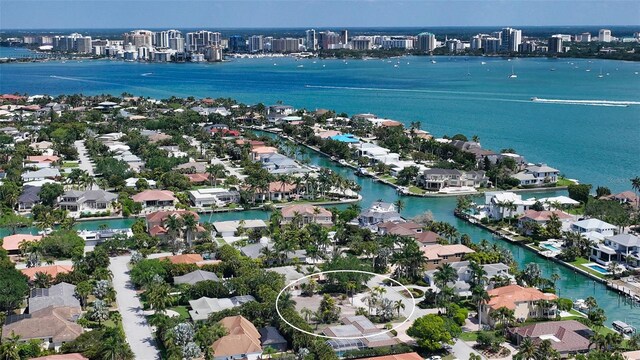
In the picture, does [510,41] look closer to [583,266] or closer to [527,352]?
[583,266]

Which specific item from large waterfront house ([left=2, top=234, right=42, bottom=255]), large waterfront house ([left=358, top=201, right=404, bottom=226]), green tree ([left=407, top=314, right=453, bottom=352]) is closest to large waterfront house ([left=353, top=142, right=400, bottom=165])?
large waterfront house ([left=358, top=201, right=404, bottom=226])

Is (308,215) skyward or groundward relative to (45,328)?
skyward

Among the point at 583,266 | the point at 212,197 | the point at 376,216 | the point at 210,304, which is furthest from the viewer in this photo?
the point at 212,197

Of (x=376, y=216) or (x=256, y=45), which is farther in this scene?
(x=256, y=45)

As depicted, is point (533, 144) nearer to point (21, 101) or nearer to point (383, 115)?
point (383, 115)

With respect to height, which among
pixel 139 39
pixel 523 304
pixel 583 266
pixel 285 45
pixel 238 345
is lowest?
pixel 583 266

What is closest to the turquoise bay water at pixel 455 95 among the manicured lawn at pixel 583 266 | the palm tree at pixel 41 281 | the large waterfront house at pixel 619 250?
the manicured lawn at pixel 583 266

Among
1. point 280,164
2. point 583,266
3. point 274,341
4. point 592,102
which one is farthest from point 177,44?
point 274,341

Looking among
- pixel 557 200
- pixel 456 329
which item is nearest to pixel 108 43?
pixel 557 200
